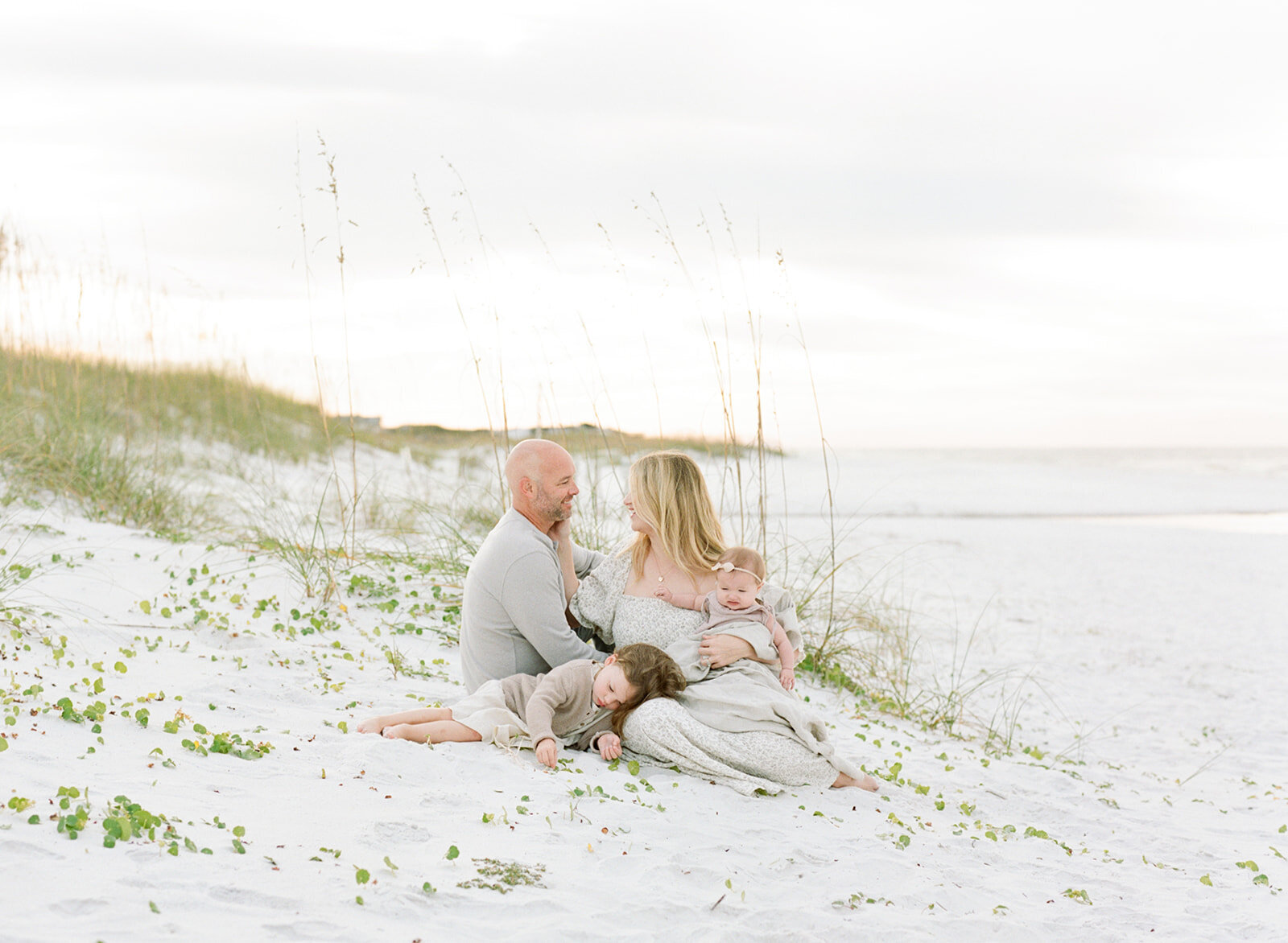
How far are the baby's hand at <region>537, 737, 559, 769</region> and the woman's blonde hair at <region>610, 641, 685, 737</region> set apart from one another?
15.2 inches

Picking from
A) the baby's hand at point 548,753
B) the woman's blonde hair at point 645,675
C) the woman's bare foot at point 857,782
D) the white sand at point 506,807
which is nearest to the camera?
the white sand at point 506,807

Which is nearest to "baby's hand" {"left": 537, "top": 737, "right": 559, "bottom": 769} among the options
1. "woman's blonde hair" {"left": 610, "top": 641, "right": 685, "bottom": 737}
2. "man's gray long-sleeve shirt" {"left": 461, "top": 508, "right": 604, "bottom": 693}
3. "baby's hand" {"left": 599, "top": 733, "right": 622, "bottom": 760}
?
"baby's hand" {"left": 599, "top": 733, "right": 622, "bottom": 760}

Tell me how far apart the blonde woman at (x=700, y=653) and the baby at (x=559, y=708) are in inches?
3.6

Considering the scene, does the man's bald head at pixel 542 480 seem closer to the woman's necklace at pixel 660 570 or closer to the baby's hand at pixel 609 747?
the woman's necklace at pixel 660 570

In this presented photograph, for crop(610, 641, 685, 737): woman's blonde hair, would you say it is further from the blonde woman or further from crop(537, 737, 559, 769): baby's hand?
crop(537, 737, 559, 769): baby's hand

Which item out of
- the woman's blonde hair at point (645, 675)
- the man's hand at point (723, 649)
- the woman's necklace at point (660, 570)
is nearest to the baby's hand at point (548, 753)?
the woman's blonde hair at point (645, 675)

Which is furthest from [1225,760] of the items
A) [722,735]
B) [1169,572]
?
[1169,572]

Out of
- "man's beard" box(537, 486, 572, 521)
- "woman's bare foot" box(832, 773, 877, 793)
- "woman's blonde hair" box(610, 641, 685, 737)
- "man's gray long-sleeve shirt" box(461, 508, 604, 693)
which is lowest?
"woman's bare foot" box(832, 773, 877, 793)

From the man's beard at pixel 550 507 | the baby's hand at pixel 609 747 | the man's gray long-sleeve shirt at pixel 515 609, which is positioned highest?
the man's beard at pixel 550 507

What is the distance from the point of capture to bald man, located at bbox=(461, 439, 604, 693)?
3938 mm

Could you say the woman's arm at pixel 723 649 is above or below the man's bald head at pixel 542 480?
below

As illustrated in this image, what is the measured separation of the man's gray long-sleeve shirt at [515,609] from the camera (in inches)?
155

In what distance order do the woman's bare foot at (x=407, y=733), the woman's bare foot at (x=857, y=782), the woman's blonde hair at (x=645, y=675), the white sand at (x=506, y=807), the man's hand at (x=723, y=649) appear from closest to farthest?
the white sand at (x=506, y=807) < the woman's bare foot at (x=407, y=733) < the woman's blonde hair at (x=645, y=675) < the man's hand at (x=723, y=649) < the woman's bare foot at (x=857, y=782)

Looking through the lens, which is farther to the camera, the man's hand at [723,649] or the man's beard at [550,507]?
the man's beard at [550,507]
